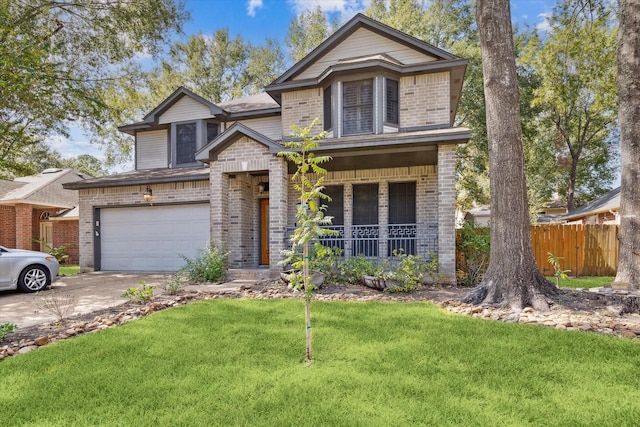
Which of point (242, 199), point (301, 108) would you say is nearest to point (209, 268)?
point (242, 199)

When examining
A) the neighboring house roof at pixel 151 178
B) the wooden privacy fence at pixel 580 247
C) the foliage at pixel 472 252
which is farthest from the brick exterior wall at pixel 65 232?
the wooden privacy fence at pixel 580 247

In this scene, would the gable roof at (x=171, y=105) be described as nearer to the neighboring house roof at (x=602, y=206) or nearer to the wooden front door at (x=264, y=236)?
the wooden front door at (x=264, y=236)

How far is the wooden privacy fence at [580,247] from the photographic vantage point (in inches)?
399

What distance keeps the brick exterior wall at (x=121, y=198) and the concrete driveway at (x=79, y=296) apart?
141 centimetres

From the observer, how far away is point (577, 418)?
2.36 m

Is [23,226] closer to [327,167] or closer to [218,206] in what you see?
[218,206]

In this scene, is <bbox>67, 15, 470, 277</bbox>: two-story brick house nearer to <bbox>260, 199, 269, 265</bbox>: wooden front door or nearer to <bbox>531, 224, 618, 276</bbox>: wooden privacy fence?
<bbox>260, 199, 269, 265</bbox>: wooden front door

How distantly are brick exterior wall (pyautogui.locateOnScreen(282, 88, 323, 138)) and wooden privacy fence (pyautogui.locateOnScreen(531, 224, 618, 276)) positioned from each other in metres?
7.89

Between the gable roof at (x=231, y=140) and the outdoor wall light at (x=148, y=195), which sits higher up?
Answer: the gable roof at (x=231, y=140)

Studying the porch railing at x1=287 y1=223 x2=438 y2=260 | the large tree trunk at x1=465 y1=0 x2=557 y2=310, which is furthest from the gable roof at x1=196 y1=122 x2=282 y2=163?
the large tree trunk at x1=465 y1=0 x2=557 y2=310

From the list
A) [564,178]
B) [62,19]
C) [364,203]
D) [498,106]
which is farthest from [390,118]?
[564,178]

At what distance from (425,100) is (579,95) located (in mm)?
13743

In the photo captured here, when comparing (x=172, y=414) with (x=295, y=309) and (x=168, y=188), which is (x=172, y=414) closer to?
(x=295, y=309)

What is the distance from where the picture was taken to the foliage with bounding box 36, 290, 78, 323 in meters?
5.25
